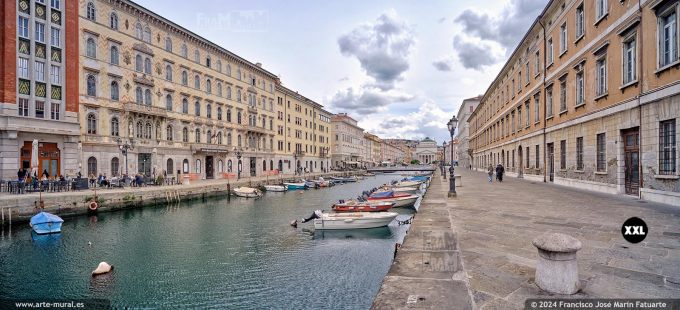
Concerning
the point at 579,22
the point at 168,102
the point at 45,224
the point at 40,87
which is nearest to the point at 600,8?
the point at 579,22

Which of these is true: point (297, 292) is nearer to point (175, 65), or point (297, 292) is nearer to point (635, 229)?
point (635, 229)

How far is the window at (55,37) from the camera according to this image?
28.8 meters

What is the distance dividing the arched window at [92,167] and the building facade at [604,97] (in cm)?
3844

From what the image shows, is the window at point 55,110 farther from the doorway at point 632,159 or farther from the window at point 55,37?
the doorway at point 632,159

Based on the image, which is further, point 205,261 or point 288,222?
point 288,222

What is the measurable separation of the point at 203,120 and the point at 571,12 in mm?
40484

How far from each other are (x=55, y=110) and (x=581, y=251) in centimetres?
3676

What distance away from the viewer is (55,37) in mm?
29047

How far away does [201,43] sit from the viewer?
45.1 m

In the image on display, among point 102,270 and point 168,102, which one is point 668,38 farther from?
point 168,102

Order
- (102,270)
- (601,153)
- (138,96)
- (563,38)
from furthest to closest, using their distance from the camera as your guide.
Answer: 1. (138,96)
2. (563,38)
3. (601,153)
4. (102,270)

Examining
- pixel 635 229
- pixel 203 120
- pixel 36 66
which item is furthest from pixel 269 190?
pixel 635 229

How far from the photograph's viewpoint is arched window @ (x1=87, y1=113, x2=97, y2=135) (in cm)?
3166

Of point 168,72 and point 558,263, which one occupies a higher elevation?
point 168,72
